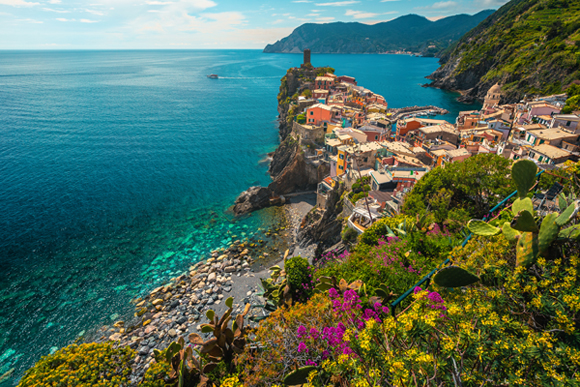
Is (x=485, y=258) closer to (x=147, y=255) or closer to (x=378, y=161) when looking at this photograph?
(x=378, y=161)

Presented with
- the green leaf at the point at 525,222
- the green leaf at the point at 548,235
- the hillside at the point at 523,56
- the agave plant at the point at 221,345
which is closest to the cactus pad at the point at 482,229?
the green leaf at the point at 525,222

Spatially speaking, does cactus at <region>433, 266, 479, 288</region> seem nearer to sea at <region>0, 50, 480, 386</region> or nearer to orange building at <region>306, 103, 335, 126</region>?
sea at <region>0, 50, 480, 386</region>

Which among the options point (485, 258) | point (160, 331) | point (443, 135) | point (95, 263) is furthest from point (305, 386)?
point (443, 135)

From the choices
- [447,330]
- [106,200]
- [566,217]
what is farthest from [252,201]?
[566,217]

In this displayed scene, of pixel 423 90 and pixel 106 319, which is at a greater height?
pixel 423 90

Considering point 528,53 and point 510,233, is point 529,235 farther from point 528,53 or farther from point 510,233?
point 528,53

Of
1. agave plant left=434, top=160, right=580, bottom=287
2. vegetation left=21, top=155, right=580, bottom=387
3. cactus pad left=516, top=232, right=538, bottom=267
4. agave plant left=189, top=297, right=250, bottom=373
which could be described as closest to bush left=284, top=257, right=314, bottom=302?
vegetation left=21, top=155, right=580, bottom=387
